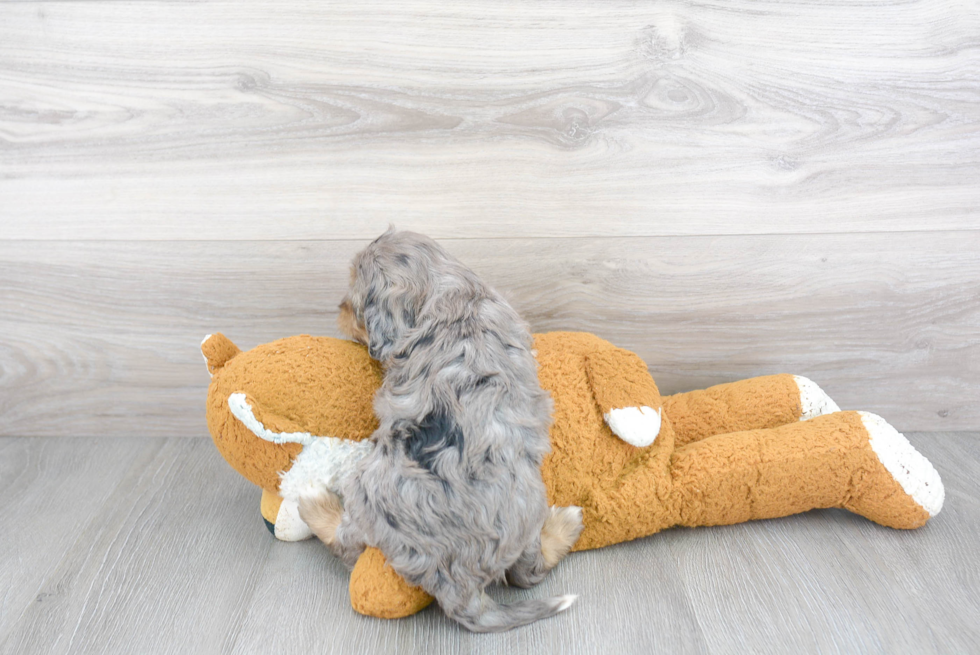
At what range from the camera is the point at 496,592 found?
3.35ft

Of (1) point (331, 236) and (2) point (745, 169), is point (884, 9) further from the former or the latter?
(1) point (331, 236)

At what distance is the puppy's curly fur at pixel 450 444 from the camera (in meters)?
0.91

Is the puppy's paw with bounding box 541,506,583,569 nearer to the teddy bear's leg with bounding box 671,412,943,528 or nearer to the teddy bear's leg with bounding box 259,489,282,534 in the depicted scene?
the teddy bear's leg with bounding box 671,412,943,528

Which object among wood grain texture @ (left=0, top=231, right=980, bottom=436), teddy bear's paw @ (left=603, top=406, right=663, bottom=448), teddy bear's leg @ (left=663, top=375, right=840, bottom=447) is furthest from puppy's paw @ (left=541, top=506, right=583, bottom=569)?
wood grain texture @ (left=0, top=231, right=980, bottom=436)

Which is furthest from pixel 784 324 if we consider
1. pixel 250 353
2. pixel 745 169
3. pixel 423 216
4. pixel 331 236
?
pixel 250 353

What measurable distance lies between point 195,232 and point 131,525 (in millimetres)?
541

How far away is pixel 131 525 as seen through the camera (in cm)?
121

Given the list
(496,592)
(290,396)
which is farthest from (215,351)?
(496,592)

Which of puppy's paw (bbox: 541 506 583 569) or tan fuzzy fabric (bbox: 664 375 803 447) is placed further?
tan fuzzy fabric (bbox: 664 375 803 447)

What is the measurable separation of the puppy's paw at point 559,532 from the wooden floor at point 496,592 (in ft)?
0.12

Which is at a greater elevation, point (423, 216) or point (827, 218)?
point (827, 218)

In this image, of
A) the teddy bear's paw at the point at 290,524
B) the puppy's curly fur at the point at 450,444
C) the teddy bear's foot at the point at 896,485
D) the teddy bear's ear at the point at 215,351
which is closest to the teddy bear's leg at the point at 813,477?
the teddy bear's foot at the point at 896,485

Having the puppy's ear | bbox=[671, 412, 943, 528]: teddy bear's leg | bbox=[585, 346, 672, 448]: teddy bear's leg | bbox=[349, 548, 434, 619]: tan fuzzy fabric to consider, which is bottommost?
bbox=[349, 548, 434, 619]: tan fuzzy fabric

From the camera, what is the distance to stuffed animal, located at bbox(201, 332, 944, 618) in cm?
104
